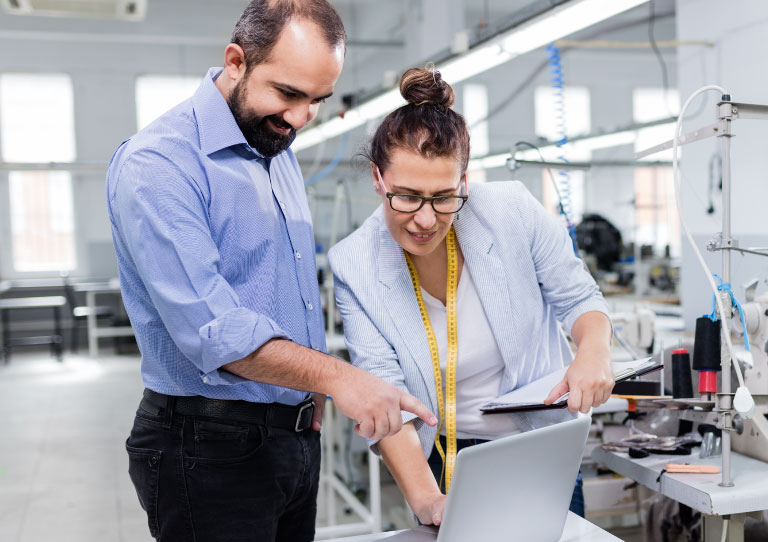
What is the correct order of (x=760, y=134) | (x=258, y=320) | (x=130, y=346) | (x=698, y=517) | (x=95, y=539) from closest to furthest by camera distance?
(x=258, y=320)
(x=698, y=517)
(x=760, y=134)
(x=95, y=539)
(x=130, y=346)

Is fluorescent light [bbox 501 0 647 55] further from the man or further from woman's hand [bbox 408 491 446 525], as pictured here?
woman's hand [bbox 408 491 446 525]

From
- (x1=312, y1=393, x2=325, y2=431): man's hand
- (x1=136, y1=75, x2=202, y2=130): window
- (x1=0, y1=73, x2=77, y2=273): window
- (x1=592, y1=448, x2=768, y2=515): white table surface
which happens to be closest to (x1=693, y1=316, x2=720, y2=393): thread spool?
(x1=592, y1=448, x2=768, y2=515): white table surface

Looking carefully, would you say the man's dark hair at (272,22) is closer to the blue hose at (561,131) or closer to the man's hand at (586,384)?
the man's hand at (586,384)

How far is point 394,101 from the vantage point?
11.9 feet

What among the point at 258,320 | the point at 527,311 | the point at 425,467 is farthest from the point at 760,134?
the point at 258,320

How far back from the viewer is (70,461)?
14.6ft

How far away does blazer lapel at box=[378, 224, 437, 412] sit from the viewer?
1349mm

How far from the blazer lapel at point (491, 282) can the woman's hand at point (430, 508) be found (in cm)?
31

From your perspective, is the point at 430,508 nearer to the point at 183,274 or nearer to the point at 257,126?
the point at 183,274

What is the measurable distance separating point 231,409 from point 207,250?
31cm

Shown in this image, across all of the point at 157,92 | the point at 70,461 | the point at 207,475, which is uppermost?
the point at 157,92

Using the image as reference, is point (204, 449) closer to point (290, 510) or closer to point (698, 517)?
point (290, 510)

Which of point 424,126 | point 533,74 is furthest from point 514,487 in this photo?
point 533,74

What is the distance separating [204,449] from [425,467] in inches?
14.8
